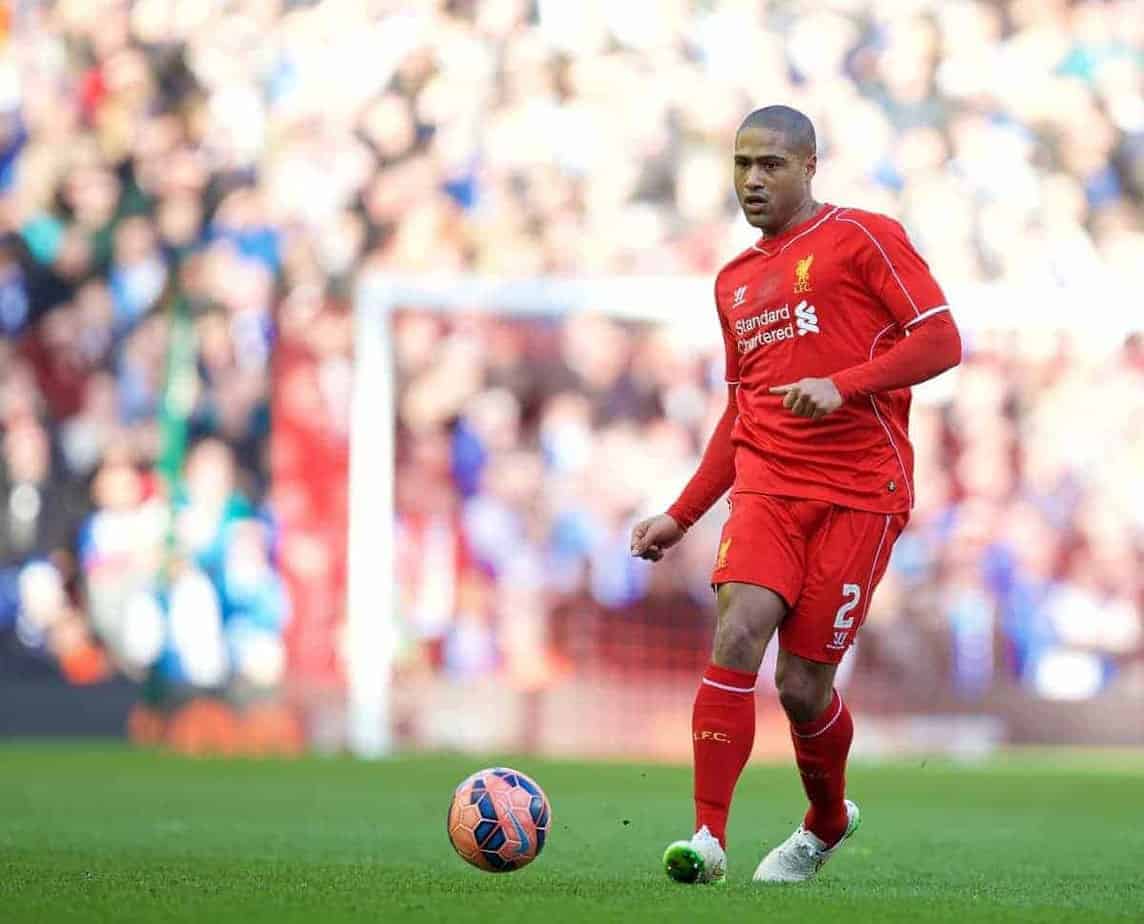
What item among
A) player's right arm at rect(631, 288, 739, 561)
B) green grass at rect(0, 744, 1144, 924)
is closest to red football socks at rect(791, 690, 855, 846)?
green grass at rect(0, 744, 1144, 924)

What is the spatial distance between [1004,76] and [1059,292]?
2868 millimetres

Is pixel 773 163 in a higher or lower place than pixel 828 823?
higher

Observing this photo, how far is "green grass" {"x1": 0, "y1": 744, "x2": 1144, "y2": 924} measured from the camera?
444cm

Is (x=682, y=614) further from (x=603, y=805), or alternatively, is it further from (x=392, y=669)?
(x=603, y=805)

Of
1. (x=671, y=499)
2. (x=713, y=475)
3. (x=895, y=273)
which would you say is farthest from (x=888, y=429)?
(x=671, y=499)

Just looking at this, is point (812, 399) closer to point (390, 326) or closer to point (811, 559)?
point (811, 559)

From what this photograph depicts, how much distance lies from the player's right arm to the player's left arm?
0.32 metres

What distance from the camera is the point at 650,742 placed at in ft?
49.4

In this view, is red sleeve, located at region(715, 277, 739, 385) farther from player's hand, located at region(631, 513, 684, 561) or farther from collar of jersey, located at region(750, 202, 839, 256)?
player's hand, located at region(631, 513, 684, 561)

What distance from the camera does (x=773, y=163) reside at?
5102 mm

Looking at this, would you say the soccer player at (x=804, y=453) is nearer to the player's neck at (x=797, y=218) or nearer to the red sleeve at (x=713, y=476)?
the player's neck at (x=797, y=218)

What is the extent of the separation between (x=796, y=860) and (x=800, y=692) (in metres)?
0.51

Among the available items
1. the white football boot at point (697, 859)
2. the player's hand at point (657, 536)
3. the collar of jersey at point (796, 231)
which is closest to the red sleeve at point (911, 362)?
the collar of jersey at point (796, 231)

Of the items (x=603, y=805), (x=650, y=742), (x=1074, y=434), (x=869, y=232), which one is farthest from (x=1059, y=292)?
(x=869, y=232)
